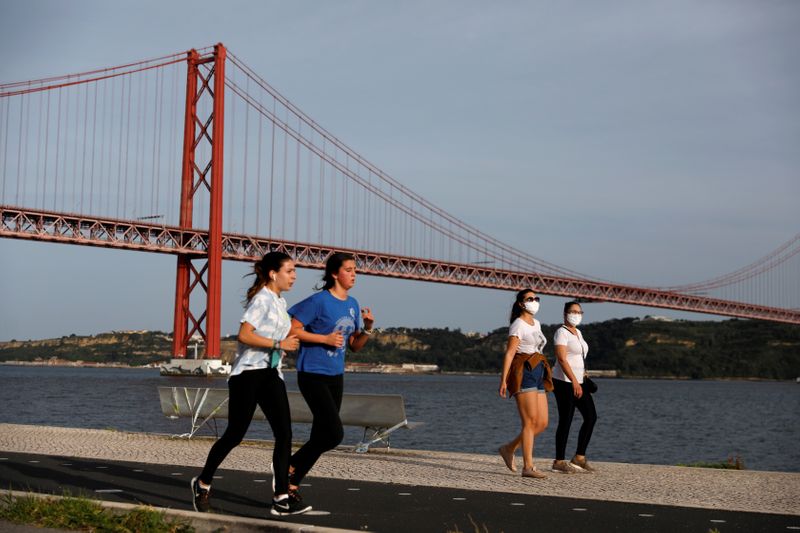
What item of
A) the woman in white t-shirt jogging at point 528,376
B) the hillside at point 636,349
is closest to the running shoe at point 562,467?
the woman in white t-shirt jogging at point 528,376

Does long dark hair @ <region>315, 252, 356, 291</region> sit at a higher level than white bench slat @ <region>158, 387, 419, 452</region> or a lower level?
higher

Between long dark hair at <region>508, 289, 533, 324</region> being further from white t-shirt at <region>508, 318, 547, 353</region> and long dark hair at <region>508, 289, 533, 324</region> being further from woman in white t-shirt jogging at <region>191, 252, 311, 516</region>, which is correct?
woman in white t-shirt jogging at <region>191, 252, 311, 516</region>

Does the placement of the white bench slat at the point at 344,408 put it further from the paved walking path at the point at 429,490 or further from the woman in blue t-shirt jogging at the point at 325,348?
the woman in blue t-shirt jogging at the point at 325,348

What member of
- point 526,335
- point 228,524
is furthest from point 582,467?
point 228,524

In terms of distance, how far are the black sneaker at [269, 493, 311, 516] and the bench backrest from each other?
156 inches

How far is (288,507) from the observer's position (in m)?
6.09

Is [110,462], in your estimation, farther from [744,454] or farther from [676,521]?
[744,454]

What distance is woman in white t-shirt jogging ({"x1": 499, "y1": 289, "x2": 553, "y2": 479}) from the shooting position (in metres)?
8.29

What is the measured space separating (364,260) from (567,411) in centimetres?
4868

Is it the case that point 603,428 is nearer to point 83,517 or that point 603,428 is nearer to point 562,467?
point 562,467

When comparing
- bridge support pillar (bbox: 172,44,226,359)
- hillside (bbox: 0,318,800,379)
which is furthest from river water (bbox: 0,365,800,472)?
hillside (bbox: 0,318,800,379)

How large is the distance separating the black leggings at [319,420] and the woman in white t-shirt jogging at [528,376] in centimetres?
210

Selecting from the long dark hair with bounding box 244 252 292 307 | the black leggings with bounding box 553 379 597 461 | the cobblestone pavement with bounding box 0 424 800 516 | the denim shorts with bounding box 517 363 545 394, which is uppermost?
the long dark hair with bounding box 244 252 292 307

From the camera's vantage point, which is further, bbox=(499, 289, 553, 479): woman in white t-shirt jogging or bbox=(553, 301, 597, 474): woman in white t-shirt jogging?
bbox=(553, 301, 597, 474): woman in white t-shirt jogging
